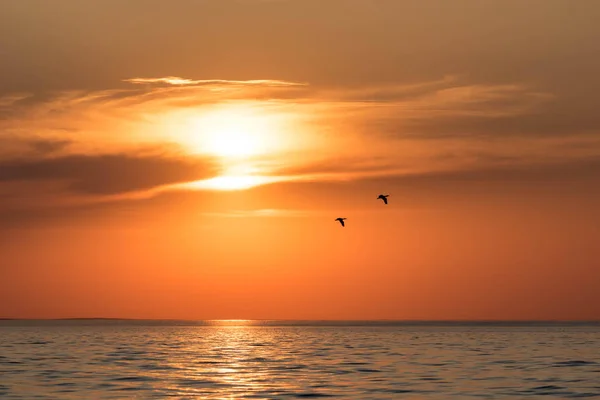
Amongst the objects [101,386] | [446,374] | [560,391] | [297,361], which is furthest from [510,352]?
[101,386]

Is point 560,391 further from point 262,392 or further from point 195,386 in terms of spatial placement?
point 195,386

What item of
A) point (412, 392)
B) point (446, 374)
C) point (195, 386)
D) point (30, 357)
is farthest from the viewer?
point (30, 357)

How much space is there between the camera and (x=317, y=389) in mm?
70688

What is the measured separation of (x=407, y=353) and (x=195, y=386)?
51.9m

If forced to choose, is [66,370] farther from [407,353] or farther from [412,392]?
[407,353]

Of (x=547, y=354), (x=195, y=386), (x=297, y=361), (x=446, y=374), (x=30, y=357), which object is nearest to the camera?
(x=195, y=386)

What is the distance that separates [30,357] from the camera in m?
111

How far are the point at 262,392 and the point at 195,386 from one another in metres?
6.40

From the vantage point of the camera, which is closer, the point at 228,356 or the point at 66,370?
the point at 66,370

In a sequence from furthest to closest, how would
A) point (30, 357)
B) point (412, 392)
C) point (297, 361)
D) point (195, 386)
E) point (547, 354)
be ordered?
point (547, 354), point (30, 357), point (297, 361), point (195, 386), point (412, 392)

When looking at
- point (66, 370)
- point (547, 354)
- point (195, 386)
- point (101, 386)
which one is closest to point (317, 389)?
point (195, 386)

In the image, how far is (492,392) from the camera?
2736 inches

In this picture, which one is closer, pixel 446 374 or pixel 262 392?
pixel 262 392

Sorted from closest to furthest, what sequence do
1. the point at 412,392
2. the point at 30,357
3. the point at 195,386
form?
the point at 412,392 < the point at 195,386 < the point at 30,357
